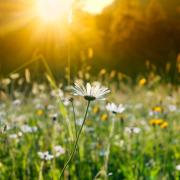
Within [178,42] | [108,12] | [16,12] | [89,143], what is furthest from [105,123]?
[108,12]

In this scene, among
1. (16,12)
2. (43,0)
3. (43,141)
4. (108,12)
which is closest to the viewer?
(43,0)

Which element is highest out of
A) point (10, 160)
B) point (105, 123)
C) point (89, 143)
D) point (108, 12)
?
point (108, 12)

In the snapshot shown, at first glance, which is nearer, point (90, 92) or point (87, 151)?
point (90, 92)

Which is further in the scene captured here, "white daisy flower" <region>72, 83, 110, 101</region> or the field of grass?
the field of grass

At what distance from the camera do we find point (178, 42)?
82.1 ft

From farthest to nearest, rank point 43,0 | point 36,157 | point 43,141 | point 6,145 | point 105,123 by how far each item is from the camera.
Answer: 1. point 105,123
2. point 43,141
3. point 36,157
4. point 6,145
5. point 43,0

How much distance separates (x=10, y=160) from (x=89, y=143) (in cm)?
67

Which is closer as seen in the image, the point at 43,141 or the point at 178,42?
the point at 43,141

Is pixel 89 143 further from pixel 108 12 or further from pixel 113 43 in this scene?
pixel 108 12

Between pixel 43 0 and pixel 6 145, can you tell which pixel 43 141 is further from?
pixel 43 0

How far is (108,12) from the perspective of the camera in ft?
117

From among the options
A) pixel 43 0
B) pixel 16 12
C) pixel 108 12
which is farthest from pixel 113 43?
pixel 43 0

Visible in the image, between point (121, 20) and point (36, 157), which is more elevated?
point (121, 20)

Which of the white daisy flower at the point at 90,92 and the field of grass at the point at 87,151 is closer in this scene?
the white daisy flower at the point at 90,92
